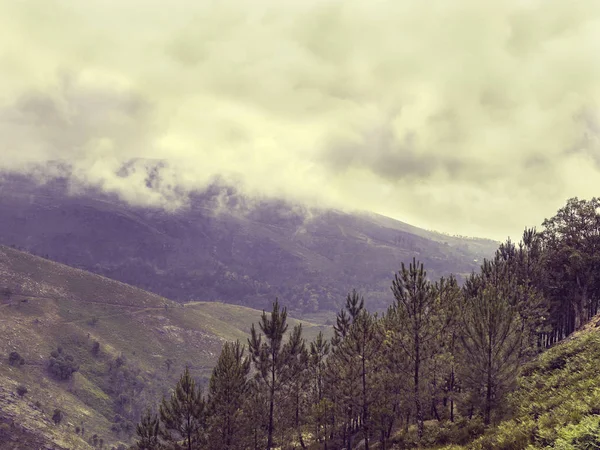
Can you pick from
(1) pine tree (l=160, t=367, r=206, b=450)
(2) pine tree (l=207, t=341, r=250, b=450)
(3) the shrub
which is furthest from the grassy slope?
(3) the shrub

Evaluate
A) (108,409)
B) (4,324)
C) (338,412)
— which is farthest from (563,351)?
(4,324)

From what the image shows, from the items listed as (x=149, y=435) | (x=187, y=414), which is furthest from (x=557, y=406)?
(x=149, y=435)

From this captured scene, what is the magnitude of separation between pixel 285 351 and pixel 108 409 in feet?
521

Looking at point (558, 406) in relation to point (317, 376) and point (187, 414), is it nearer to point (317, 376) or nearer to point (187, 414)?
point (317, 376)

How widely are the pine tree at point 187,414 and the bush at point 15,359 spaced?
154m

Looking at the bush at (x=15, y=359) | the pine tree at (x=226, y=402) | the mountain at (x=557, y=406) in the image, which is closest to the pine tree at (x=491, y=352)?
the mountain at (x=557, y=406)

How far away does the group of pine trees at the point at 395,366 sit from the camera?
105ft

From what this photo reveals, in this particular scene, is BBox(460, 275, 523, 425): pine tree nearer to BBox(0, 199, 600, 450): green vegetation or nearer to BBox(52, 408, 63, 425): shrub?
BBox(0, 199, 600, 450): green vegetation

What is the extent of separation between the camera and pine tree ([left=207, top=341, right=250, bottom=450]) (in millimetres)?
45281

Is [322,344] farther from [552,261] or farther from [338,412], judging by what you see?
[552,261]

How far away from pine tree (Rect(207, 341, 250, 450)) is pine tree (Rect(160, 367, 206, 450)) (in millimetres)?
1168

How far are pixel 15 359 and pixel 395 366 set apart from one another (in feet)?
571

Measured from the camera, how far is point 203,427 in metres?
45.2

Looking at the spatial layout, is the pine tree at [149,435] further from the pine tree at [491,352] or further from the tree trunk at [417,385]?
the pine tree at [491,352]
